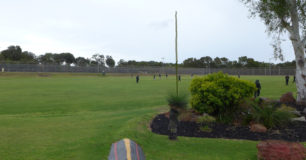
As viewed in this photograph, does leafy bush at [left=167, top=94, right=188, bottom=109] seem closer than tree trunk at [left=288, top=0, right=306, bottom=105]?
Yes

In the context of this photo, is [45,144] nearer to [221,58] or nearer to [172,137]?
[172,137]

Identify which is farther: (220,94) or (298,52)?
(298,52)

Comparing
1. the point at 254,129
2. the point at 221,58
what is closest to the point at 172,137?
the point at 254,129

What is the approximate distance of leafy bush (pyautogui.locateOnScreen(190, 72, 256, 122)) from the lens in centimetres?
873

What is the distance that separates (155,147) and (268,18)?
491 inches

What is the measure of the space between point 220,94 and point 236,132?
5.38 feet

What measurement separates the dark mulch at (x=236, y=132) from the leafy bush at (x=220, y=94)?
732 millimetres

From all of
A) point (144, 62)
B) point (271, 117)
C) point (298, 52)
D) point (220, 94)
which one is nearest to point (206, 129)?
point (220, 94)

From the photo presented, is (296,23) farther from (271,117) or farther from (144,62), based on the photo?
(144,62)

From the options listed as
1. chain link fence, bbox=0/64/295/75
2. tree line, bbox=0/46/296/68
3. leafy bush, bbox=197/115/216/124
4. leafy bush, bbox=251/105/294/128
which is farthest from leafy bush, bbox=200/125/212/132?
tree line, bbox=0/46/296/68

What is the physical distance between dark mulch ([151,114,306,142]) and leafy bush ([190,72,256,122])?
2.40 feet

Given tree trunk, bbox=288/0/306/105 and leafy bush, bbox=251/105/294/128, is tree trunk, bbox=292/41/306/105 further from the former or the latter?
leafy bush, bbox=251/105/294/128

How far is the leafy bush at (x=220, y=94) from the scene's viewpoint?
8734 millimetres

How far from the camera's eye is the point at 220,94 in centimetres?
868
